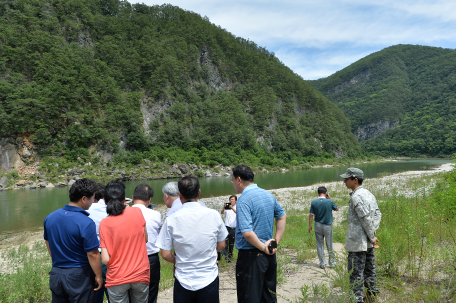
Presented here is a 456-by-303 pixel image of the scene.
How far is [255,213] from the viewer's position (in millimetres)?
2744

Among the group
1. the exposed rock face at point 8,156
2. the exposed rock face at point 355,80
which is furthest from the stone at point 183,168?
the exposed rock face at point 355,80

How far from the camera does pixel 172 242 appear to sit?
2441mm

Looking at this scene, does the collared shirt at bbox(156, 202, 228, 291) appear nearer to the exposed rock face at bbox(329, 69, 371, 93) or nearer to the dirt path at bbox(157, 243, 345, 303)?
the dirt path at bbox(157, 243, 345, 303)

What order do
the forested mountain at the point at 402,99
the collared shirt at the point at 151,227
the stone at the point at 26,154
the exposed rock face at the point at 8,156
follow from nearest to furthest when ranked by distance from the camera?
1. the collared shirt at the point at 151,227
2. the exposed rock face at the point at 8,156
3. the stone at the point at 26,154
4. the forested mountain at the point at 402,99

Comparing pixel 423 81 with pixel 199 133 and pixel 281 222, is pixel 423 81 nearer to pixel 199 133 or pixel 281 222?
pixel 199 133

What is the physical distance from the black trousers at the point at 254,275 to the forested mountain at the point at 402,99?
110946mm

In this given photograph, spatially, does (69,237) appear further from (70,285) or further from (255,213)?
(255,213)

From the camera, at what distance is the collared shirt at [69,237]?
2486 millimetres

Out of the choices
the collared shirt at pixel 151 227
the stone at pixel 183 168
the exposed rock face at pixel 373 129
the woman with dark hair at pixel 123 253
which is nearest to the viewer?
the woman with dark hair at pixel 123 253

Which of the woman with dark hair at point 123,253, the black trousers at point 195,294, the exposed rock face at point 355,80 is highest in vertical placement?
the exposed rock face at point 355,80

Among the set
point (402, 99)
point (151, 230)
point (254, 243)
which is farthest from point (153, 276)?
point (402, 99)

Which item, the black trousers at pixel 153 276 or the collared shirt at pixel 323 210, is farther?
the collared shirt at pixel 323 210

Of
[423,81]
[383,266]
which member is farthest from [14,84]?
[423,81]

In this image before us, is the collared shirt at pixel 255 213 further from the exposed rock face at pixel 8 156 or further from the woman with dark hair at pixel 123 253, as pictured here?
the exposed rock face at pixel 8 156
